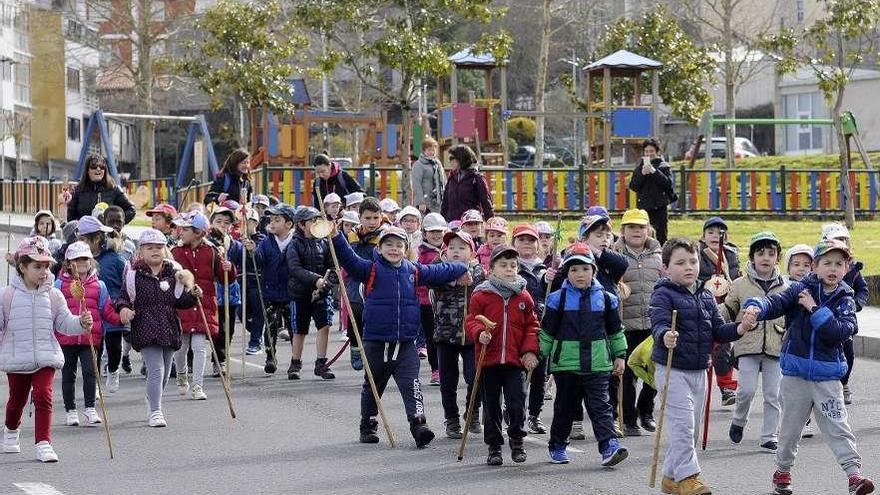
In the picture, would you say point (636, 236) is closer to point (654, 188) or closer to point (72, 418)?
point (72, 418)

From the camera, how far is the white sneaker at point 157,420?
12.8 meters

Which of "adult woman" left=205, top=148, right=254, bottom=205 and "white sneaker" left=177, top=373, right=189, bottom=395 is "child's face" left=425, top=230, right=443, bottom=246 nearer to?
"white sneaker" left=177, top=373, right=189, bottom=395

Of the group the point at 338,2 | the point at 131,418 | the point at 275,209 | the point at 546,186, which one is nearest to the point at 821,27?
the point at 546,186

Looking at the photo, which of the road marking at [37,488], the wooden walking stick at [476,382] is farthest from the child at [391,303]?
the road marking at [37,488]

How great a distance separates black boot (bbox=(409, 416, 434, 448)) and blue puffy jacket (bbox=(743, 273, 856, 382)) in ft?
9.22

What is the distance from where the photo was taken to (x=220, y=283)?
52.4ft

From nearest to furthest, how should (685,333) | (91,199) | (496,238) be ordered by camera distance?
(685,333) < (496,238) < (91,199)

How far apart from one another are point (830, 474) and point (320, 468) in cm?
315

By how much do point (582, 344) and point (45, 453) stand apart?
3.56 m

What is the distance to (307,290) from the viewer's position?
52.0ft

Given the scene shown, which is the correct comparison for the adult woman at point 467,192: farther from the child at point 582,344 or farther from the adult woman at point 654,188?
the child at point 582,344

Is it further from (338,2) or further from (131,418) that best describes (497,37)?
(131,418)

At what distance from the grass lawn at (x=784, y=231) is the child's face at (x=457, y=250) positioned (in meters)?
13.9

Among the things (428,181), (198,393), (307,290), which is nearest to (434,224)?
(307,290)
